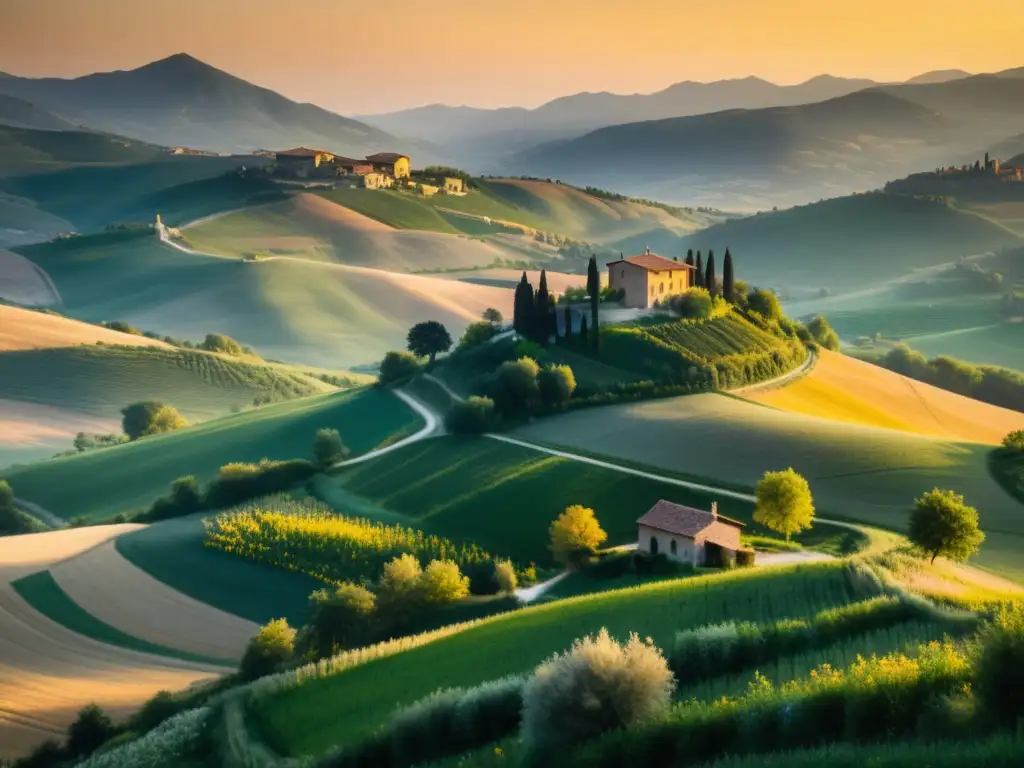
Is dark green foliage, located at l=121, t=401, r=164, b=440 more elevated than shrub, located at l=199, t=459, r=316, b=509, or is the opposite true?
shrub, located at l=199, t=459, r=316, b=509

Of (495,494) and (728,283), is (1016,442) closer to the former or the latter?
(495,494)

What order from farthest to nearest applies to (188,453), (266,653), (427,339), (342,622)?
(427,339), (188,453), (342,622), (266,653)

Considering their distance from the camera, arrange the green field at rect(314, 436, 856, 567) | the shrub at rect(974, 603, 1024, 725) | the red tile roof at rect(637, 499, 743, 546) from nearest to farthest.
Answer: the shrub at rect(974, 603, 1024, 725) → the red tile roof at rect(637, 499, 743, 546) → the green field at rect(314, 436, 856, 567)

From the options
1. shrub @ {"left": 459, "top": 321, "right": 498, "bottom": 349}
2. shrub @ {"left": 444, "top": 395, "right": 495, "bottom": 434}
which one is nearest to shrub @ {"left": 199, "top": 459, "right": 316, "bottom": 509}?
shrub @ {"left": 444, "top": 395, "right": 495, "bottom": 434}

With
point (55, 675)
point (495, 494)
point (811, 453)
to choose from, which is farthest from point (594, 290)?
point (55, 675)

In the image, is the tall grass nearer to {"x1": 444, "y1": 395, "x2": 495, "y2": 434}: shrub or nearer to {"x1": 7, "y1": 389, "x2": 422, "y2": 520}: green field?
{"x1": 444, "y1": 395, "x2": 495, "y2": 434}: shrub
